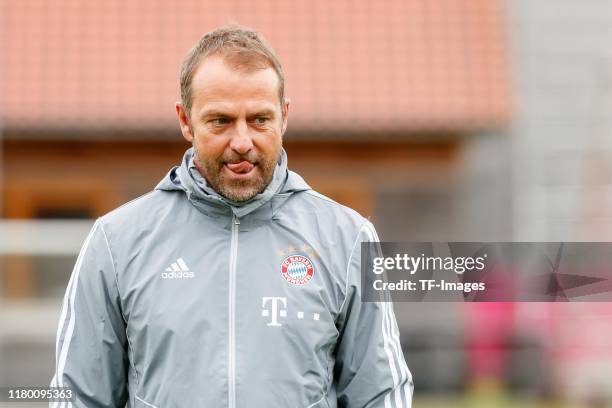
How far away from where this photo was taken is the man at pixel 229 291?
9.21 feet

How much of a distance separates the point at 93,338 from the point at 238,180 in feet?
1.82

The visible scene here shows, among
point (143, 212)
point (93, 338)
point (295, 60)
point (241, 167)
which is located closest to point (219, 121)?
point (241, 167)

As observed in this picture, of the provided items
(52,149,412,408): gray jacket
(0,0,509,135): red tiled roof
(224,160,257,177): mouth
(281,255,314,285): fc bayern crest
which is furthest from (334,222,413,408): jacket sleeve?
(0,0,509,135): red tiled roof

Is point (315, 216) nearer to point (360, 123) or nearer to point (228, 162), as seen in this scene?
point (228, 162)

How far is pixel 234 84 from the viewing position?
2891 millimetres

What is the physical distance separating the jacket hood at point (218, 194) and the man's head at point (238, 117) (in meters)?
0.03

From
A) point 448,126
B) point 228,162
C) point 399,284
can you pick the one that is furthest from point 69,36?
point 228,162

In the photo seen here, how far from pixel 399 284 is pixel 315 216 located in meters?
0.91

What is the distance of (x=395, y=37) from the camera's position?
10.9m

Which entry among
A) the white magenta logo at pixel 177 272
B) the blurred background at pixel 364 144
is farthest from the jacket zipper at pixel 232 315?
the blurred background at pixel 364 144

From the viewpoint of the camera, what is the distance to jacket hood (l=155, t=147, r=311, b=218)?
2.92m

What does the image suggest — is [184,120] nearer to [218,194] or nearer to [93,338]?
[218,194]

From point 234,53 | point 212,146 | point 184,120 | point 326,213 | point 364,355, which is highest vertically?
point 234,53

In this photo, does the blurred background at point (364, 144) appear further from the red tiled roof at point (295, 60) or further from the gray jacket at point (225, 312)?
the gray jacket at point (225, 312)
